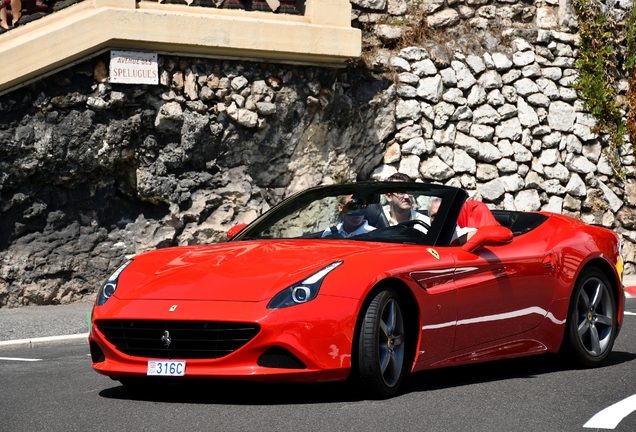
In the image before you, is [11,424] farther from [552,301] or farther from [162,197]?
[162,197]

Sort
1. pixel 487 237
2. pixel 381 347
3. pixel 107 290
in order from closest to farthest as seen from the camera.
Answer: pixel 381 347
pixel 107 290
pixel 487 237

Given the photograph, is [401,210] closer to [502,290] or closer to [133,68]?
[502,290]

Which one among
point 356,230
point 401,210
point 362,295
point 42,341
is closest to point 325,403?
point 362,295

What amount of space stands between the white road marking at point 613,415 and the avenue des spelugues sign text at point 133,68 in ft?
26.4

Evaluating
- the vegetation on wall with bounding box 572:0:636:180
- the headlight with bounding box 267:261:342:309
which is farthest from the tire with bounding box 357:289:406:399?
the vegetation on wall with bounding box 572:0:636:180

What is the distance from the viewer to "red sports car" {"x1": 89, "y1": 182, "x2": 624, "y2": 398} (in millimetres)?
6203

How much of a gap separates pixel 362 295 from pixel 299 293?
1.22 feet

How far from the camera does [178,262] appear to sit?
7.07 m

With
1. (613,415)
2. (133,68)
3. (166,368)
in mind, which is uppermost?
(133,68)

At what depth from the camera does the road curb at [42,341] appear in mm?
10094

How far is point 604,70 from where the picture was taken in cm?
1822

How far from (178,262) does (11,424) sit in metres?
1.62

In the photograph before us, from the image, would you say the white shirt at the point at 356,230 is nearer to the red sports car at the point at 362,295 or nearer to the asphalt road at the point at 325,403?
the red sports car at the point at 362,295

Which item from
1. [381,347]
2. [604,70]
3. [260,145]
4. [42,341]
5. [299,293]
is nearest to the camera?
[299,293]
